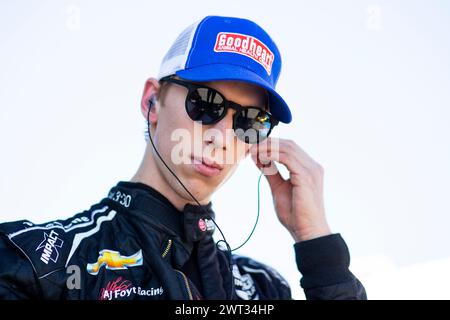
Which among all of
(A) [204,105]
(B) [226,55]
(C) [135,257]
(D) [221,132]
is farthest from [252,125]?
(C) [135,257]

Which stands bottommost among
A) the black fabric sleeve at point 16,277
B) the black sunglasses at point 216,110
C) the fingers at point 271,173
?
the black fabric sleeve at point 16,277

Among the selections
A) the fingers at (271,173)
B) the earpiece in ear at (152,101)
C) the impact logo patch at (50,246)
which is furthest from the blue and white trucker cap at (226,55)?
the impact logo patch at (50,246)

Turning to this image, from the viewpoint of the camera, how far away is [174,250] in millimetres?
2195

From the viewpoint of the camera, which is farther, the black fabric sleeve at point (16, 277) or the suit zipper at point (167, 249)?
the suit zipper at point (167, 249)

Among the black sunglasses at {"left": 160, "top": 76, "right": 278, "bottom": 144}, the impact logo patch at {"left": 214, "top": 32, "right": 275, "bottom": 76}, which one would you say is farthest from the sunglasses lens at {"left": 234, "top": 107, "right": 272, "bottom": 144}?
the impact logo patch at {"left": 214, "top": 32, "right": 275, "bottom": 76}

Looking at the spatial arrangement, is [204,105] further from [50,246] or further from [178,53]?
[50,246]

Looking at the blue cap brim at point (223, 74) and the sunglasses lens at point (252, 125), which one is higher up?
the blue cap brim at point (223, 74)

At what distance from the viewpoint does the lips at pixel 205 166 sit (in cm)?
227

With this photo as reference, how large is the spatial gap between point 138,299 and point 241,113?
3.57 feet

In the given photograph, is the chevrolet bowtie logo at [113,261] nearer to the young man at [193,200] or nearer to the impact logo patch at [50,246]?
the young man at [193,200]

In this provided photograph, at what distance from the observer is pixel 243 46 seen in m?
2.45
